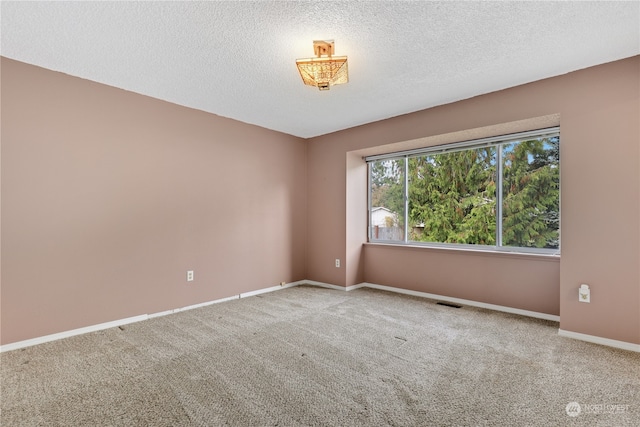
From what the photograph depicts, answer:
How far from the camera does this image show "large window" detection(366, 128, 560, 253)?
3.29 meters

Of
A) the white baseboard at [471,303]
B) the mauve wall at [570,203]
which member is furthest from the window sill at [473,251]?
the white baseboard at [471,303]

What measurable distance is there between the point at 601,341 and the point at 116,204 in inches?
182

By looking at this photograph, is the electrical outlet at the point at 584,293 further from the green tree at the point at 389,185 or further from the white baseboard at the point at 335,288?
the green tree at the point at 389,185

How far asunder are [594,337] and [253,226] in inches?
151

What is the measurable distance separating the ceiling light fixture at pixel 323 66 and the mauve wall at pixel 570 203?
1.82 m

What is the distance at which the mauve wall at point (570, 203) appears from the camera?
2475mm

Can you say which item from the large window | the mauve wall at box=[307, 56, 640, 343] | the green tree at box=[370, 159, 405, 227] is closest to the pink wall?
the mauve wall at box=[307, 56, 640, 343]

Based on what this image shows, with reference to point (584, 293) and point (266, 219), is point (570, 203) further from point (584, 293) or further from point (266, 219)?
point (266, 219)

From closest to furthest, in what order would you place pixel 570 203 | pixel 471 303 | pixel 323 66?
pixel 323 66 → pixel 570 203 → pixel 471 303

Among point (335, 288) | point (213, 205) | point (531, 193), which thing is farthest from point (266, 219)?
point (531, 193)

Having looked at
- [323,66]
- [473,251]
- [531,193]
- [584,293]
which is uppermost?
[323,66]

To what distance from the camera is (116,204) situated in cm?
303

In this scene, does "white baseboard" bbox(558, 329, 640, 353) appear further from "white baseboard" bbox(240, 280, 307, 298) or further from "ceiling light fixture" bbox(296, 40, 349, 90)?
"white baseboard" bbox(240, 280, 307, 298)

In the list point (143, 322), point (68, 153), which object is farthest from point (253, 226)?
point (68, 153)
